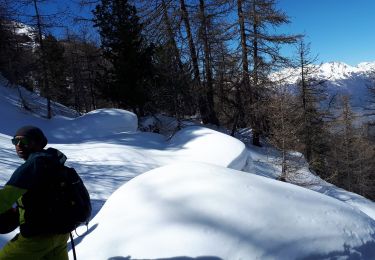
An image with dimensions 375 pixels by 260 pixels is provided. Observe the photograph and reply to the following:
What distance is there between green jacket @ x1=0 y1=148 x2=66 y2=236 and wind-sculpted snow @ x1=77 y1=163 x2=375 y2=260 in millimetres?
957

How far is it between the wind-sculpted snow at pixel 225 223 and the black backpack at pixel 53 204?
2.61ft

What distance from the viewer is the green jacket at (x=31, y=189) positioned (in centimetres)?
237

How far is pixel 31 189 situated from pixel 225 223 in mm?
1584

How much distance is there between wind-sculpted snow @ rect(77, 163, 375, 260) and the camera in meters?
3.12

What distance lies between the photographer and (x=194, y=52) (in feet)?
65.7

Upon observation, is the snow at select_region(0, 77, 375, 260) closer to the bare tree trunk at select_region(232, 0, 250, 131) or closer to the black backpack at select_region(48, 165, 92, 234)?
the black backpack at select_region(48, 165, 92, 234)

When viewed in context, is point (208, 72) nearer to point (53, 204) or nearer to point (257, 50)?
point (257, 50)

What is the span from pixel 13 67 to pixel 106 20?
5911 mm

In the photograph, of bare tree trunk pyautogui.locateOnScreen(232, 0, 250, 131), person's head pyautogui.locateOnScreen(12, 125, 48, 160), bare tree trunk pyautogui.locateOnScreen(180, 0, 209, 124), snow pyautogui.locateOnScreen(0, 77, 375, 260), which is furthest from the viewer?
bare tree trunk pyautogui.locateOnScreen(180, 0, 209, 124)

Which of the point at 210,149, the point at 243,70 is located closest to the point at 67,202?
the point at 210,149

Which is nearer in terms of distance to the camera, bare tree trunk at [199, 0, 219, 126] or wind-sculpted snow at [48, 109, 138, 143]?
wind-sculpted snow at [48, 109, 138, 143]

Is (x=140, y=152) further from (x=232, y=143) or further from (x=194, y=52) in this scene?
(x=194, y=52)

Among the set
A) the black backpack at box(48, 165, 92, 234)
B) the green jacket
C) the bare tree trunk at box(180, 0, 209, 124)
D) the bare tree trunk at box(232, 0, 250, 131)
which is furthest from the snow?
the bare tree trunk at box(232, 0, 250, 131)

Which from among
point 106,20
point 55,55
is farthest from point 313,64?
point 55,55
